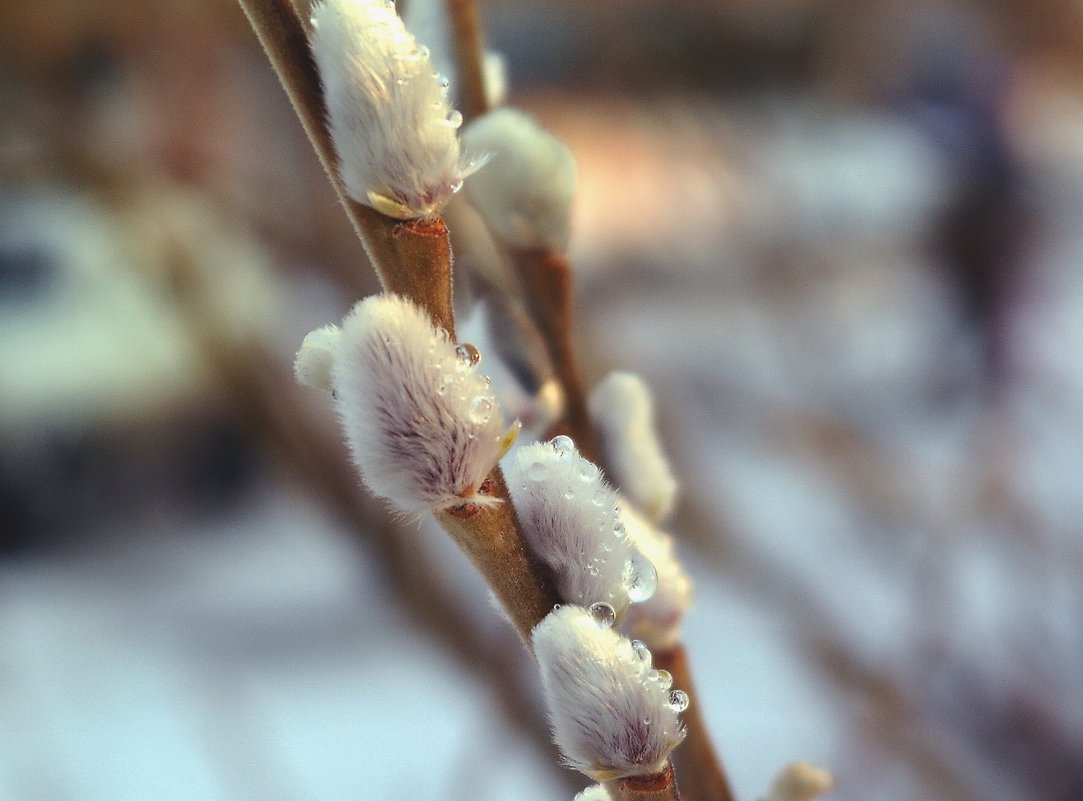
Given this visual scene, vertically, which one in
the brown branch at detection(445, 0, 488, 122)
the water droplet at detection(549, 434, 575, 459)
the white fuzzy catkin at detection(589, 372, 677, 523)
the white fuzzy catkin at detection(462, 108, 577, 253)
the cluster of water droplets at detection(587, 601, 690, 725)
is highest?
the brown branch at detection(445, 0, 488, 122)

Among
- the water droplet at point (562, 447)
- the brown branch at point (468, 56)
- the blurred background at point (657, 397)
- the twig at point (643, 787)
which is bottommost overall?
the twig at point (643, 787)

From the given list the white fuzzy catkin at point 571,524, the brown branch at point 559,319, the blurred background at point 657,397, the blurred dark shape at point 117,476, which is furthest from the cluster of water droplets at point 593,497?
the blurred dark shape at point 117,476

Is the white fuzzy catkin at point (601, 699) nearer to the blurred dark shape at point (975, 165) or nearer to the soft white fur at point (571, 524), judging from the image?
the soft white fur at point (571, 524)

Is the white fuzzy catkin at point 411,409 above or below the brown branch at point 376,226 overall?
below

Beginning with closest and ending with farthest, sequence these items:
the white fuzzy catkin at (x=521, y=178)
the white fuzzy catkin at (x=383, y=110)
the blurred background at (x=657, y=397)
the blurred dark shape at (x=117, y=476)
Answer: the white fuzzy catkin at (x=383, y=110), the white fuzzy catkin at (x=521, y=178), the blurred background at (x=657, y=397), the blurred dark shape at (x=117, y=476)

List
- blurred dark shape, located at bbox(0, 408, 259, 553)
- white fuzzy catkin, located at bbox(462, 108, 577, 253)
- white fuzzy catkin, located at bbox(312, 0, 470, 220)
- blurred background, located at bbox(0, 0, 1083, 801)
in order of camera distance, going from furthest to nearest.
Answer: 1. blurred dark shape, located at bbox(0, 408, 259, 553)
2. blurred background, located at bbox(0, 0, 1083, 801)
3. white fuzzy catkin, located at bbox(462, 108, 577, 253)
4. white fuzzy catkin, located at bbox(312, 0, 470, 220)

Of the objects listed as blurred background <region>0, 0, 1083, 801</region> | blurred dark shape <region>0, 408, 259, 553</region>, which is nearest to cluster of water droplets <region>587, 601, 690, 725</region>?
blurred background <region>0, 0, 1083, 801</region>

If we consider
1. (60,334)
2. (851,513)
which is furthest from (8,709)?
(851,513)

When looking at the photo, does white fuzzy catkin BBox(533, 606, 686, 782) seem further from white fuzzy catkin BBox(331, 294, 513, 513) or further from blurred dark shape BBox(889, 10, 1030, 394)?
blurred dark shape BBox(889, 10, 1030, 394)
